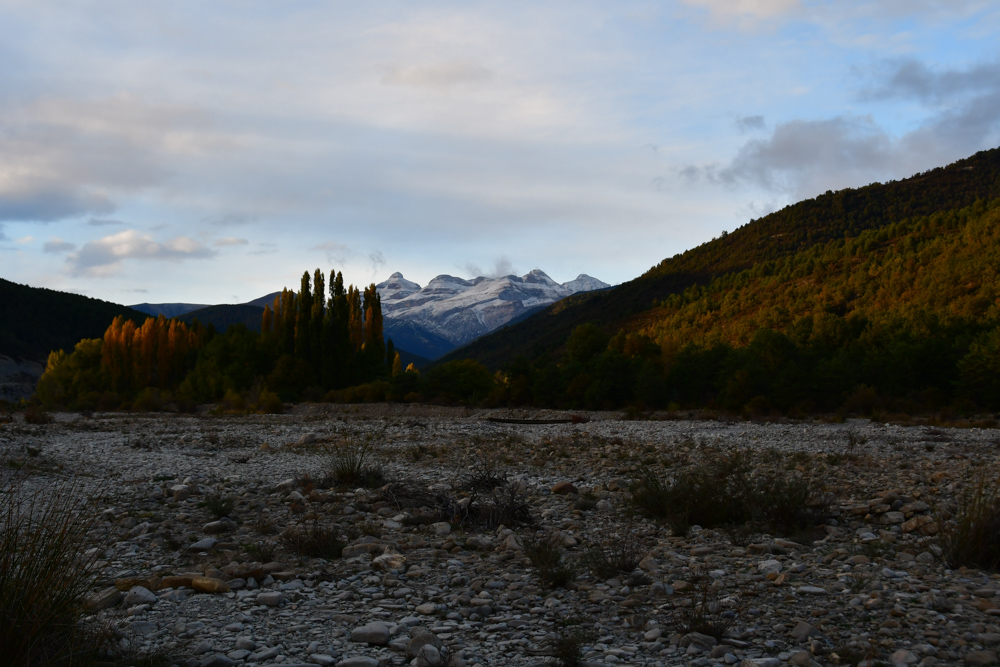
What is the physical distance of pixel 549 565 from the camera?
5648 millimetres

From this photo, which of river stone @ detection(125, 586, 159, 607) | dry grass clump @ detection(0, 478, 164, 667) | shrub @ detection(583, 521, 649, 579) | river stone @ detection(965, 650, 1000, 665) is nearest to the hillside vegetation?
shrub @ detection(583, 521, 649, 579)

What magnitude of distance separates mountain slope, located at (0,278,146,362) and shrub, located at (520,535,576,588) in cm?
9753

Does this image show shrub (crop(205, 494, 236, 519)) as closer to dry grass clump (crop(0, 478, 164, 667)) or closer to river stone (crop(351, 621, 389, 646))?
river stone (crop(351, 621, 389, 646))

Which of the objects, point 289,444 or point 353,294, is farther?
point 353,294

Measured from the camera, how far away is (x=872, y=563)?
5789 mm

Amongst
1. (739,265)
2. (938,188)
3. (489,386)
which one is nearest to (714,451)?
(489,386)

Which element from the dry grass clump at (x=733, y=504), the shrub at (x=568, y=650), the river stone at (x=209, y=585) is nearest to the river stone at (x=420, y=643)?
the shrub at (x=568, y=650)

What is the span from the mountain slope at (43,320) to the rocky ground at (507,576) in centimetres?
9219

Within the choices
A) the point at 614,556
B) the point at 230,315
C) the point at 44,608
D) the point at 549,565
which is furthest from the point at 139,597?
the point at 230,315

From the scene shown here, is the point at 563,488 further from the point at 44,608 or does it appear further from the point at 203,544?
the point at 44,608

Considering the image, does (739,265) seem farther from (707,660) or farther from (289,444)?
(707,660)

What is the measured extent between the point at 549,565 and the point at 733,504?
318 cm

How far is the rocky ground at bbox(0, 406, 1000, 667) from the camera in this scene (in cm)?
411

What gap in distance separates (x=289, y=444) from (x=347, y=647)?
14603 mm
